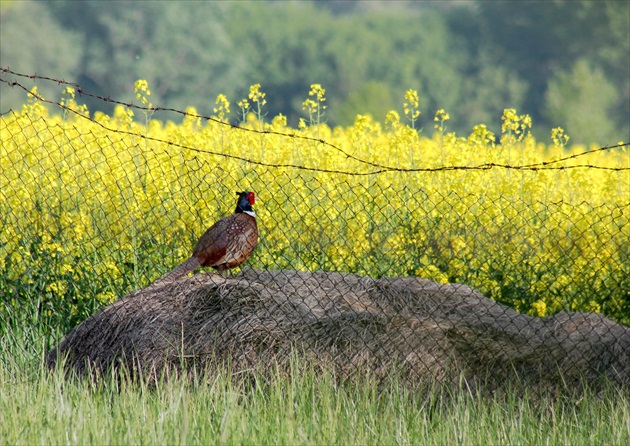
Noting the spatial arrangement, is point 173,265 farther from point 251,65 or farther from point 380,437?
point 251,65

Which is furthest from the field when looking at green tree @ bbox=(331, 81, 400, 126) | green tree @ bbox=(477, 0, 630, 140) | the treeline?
green tree @ bbox=(477, 0, 630, 140)

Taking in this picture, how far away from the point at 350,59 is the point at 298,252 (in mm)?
41727

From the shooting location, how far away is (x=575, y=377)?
538cm

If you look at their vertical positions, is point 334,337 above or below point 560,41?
below

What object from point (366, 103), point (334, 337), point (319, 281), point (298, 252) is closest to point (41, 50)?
point (366, 103)

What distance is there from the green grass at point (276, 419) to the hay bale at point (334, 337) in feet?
1.20

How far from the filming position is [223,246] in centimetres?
598

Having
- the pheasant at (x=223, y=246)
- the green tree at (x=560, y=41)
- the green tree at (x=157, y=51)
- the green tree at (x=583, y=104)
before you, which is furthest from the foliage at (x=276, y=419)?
the green tree at (x=560, y=41)

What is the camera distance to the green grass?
155 inches

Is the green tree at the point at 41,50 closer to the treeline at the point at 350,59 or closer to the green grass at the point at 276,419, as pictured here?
the treeline at the point at 350,59

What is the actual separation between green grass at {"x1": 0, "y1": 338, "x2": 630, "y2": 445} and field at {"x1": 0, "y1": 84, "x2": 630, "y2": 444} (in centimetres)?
2

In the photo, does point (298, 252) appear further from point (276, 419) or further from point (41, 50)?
point (41, 50)

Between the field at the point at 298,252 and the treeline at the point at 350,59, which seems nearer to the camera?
the field at the point at 298,252

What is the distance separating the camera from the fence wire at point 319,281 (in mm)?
5344
